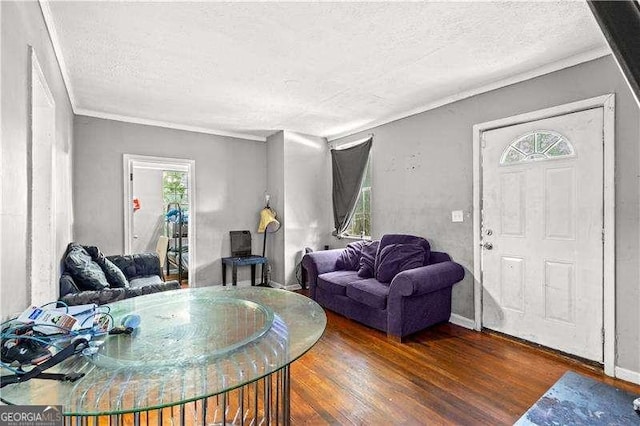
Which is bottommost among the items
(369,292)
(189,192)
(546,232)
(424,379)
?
(424,379)

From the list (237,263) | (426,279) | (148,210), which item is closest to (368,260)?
(426,279)

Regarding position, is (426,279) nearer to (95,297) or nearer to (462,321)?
(462,321)

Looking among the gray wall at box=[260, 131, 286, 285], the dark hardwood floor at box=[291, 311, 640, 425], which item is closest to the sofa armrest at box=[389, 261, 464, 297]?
the dark hardwood floor at box=[291, 311, 640, 425]

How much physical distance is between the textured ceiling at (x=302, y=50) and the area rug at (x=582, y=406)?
2.43 metres

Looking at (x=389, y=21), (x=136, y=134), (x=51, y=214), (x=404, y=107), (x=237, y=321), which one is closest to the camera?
(x=237, y=321)

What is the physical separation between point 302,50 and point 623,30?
198 cm

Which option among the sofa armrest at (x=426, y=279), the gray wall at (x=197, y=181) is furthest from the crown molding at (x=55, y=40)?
the sofa armrest at (x=426, y=279)

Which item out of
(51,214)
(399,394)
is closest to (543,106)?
(399,394)

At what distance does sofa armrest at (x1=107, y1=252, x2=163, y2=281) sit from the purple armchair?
1.92 m

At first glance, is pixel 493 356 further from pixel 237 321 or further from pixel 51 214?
pixel 51 214

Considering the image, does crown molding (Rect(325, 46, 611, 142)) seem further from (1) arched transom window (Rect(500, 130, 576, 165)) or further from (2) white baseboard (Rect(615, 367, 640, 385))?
(2) white baseboard (Rect(615, 367, 640, 385))

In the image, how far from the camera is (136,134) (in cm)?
412

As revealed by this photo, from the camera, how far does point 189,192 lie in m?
4.51

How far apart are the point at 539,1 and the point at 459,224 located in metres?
2.01
